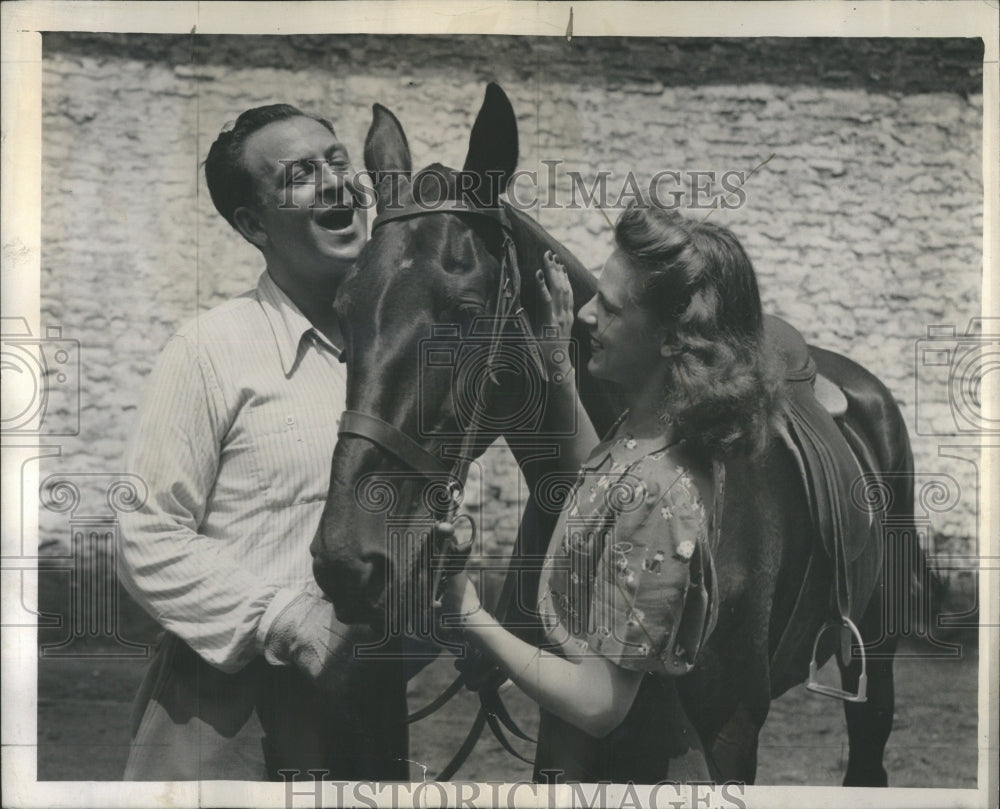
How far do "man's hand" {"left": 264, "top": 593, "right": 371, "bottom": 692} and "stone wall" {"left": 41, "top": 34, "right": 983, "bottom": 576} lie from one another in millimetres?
971

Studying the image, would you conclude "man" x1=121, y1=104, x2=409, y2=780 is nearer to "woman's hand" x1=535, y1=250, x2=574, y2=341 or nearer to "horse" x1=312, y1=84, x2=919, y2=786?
"horse" x1=312, y1=84, x2=919, y2=786

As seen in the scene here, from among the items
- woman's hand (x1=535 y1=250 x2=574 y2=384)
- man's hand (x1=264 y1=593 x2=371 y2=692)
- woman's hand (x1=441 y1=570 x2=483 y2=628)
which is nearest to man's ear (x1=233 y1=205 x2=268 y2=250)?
woman's hand (x1=535 y1=250 x2=574 y2=384)

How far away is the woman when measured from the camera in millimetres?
5195

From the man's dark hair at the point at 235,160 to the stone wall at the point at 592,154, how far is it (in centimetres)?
5

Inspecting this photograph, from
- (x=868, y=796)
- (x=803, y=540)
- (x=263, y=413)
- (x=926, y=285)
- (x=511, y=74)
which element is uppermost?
(x=511, y=74)

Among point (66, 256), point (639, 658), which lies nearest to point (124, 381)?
point (66, 256)

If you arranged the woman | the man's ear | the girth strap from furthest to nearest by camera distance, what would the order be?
the man's ear, the woman, the girth strap

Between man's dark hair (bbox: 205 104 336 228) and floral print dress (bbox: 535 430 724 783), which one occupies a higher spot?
man's dark hair (bbox: 205 104 336 228)

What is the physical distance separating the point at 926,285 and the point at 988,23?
1114mm

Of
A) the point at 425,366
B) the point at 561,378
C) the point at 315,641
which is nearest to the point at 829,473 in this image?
the point at 561,378

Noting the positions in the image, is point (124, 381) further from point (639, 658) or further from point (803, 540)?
point (803, 540)

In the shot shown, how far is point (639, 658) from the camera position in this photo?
5191 millimetres

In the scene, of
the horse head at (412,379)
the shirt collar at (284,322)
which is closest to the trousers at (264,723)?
the horse head at (412,379)

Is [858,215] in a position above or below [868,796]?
above
